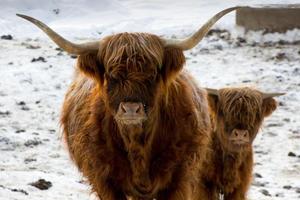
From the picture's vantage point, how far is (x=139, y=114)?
4199mm

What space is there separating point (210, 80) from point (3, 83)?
10.8 feet

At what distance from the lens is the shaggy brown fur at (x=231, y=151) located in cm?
605

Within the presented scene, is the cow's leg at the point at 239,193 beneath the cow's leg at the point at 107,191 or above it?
beneath

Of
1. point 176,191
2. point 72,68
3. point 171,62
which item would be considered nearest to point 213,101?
point 176,191

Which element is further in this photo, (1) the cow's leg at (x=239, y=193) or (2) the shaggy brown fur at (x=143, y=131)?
(1) the cow's leg at (x=239, y=193)

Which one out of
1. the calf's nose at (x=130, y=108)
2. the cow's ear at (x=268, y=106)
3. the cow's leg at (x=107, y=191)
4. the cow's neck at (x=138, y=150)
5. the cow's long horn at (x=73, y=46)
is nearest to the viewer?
the calf's nose at (x=130, y=108)

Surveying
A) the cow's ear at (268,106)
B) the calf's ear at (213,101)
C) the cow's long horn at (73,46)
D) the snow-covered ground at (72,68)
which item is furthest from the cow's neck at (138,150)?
the cow's ear at (268,106)

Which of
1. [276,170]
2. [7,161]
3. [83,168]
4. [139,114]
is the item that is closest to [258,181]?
[276,170]

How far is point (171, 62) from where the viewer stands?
4.50 meters

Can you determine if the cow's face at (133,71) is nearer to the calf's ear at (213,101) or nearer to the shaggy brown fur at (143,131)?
the shaggy brown fur at (143,131)

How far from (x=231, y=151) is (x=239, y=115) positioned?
0.99 feet

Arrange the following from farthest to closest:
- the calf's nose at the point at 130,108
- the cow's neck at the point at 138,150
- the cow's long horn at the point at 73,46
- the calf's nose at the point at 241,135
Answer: the calf's nose at the point at 241,135, the cow's neck at the point at 138,150, the cow's long horn at the point at 73,46, the calf's nose at the point at 130,108

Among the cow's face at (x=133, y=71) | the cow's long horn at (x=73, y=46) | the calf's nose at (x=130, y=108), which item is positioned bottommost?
the calf's nose at (x=130, y=108)

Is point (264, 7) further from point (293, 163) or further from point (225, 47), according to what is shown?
point (293, 163)
